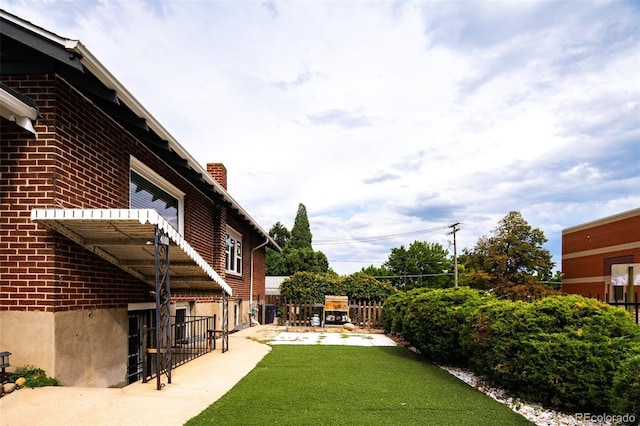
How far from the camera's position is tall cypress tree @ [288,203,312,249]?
2181 inches

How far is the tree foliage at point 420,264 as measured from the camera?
6253cm

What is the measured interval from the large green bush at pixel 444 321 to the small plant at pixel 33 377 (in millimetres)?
6464

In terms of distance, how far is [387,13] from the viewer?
30.0 ft

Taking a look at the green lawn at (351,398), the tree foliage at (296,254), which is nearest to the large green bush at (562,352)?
the green lawn at (351,398)

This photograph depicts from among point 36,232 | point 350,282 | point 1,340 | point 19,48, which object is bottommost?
point 350,282

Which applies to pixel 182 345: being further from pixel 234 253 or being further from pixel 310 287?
pixel 310 287

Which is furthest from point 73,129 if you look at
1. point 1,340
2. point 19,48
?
point 1,340

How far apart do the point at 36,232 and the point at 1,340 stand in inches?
53.1

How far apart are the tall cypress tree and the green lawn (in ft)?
151

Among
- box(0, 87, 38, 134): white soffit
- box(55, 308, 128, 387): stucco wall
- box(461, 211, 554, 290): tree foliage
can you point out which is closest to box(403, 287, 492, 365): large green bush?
box(55, 308, 128, 387): stucco wall

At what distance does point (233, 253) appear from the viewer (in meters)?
18.2

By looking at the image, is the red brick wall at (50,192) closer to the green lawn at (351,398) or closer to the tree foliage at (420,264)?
the green lawn at (351,398)

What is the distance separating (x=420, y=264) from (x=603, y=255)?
142 feet

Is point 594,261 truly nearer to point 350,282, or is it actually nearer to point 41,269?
point 350,282
